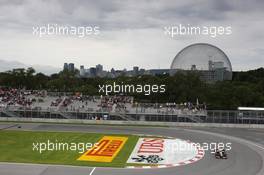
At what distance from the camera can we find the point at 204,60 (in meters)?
80.8

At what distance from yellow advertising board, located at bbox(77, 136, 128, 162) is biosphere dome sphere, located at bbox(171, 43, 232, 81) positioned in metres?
37.7

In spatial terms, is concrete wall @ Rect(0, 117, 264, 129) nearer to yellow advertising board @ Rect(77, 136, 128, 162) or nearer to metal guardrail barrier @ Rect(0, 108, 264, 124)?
metal guardrail barrier @ Rect(0, 108, 264, 124)

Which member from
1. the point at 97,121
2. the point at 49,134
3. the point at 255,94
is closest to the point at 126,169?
the point at 49,134

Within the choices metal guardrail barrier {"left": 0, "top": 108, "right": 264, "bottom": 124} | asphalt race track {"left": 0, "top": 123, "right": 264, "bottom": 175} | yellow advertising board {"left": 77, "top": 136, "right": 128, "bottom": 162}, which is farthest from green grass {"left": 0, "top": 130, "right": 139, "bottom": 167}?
metal guardrail barrier {"left": 0, "top": 108, "right": 264, "bottom": 124}

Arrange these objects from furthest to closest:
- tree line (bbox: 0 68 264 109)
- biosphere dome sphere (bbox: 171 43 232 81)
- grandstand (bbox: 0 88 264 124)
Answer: biosphere dome sphere (bbox: 171 43 232 81), tree line (bbox: 0 68 264 109), grandstand (bbox: 0 88 264 124)

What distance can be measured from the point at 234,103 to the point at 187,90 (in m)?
8.64

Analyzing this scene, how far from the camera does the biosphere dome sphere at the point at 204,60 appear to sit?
80750mm

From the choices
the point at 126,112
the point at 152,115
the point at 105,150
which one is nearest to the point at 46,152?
the point at 105,150

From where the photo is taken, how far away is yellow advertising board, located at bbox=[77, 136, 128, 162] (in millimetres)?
34953

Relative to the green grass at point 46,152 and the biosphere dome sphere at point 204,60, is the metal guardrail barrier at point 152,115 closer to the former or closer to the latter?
the green grass at point 46,152

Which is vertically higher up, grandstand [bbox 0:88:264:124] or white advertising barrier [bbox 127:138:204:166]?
grandstand [bbox 0:88:264:124]

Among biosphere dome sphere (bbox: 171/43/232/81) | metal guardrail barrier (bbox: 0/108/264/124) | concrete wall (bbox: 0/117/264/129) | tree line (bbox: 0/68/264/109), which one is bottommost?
concrete wall (bbox: 0/117/264/129)

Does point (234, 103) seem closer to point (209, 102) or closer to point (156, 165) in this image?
point (209, 102)

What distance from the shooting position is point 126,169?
31.1m
